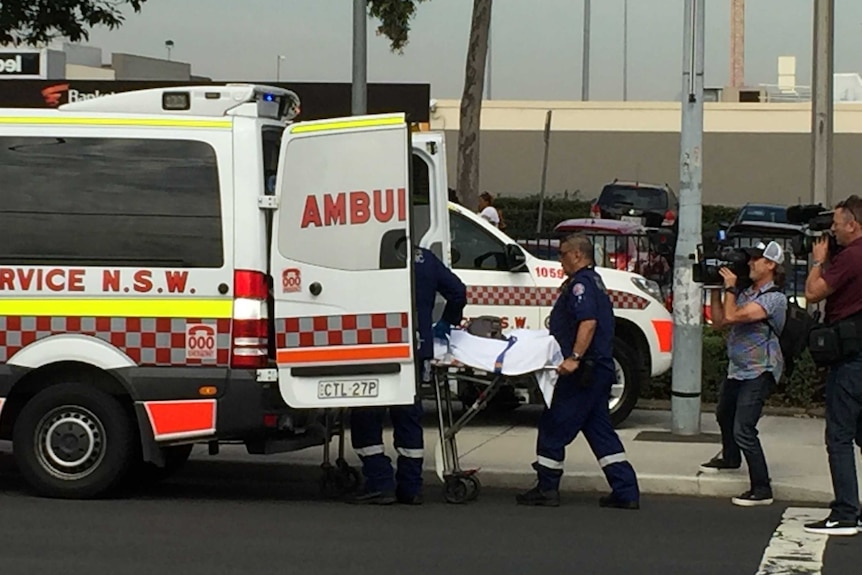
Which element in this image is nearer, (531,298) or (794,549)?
(794,549)

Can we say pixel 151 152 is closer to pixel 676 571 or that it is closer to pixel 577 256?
pixel 577 256

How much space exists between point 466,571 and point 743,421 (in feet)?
9.15

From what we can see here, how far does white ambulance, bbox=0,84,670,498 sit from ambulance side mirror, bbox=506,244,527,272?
348cm

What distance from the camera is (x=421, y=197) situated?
1089cm

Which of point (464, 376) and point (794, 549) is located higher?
point (464, 376)

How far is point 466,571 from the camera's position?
732 centimetres

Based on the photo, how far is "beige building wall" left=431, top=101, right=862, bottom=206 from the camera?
4519cm

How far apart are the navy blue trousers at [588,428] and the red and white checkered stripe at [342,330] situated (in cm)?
121

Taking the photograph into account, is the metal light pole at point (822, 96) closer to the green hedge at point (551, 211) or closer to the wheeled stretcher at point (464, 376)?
the wheeled stretcher at point (464, 376)

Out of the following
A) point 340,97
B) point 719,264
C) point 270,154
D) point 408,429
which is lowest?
point 408,429

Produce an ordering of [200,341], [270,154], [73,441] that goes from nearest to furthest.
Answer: [200,341]
[73,441]
[270,154]

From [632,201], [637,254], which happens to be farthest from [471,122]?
[632,201]

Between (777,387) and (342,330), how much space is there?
5.91m

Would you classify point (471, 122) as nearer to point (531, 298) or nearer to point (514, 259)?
point (514, 259)
